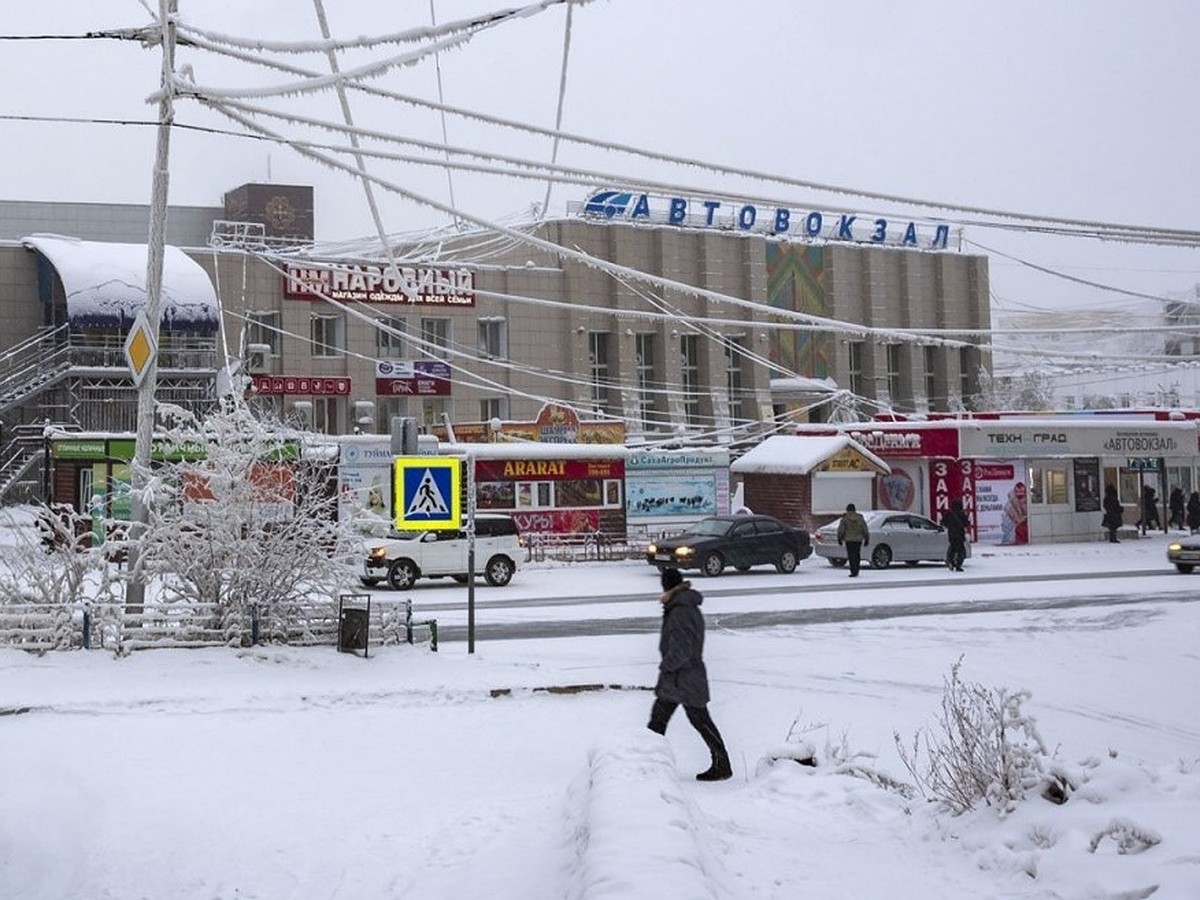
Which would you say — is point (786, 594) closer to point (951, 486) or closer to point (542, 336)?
point (951, 486)

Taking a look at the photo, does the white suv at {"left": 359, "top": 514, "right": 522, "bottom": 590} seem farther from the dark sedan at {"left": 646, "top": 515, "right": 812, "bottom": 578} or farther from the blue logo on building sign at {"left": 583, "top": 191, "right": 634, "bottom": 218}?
the blue logo on building sign at {"left": 583, "top": 191, "right": 634, "bottom": 218}

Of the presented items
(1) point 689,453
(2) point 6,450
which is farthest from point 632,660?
(2) point 6,450

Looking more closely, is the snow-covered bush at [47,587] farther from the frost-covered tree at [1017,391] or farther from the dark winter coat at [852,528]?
the frost-covered tree at [1017,391]

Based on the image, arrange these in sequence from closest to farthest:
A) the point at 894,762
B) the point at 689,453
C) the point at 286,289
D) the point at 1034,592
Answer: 1. the point at 894,762
2. the point at 1034,592
3. the point at 689,453
4. the point at 286,289

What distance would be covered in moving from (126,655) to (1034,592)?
18.1 metres

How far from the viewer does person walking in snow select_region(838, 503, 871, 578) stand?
30812 mm

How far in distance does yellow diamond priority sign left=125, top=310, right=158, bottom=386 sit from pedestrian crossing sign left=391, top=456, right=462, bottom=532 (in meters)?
3.37

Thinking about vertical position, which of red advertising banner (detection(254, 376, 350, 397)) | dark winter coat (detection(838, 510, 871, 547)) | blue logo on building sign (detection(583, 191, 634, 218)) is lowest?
dark winter coat (detection(838, 510, 871, 547))

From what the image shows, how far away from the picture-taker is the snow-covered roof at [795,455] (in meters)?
39.7

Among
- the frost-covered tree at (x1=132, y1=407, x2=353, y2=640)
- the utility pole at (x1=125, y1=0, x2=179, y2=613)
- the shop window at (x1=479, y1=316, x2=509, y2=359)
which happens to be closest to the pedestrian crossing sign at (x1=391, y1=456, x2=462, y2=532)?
the frost-covered tree at (x1=132, y1=407, x2=353, y2=640)

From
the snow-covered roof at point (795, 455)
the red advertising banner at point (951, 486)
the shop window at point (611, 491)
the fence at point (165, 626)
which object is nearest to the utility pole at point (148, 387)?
the fence at point (165, 626)

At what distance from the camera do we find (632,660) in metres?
17.4

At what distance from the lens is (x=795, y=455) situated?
40312 mm

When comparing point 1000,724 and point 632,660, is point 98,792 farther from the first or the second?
point 632,660
